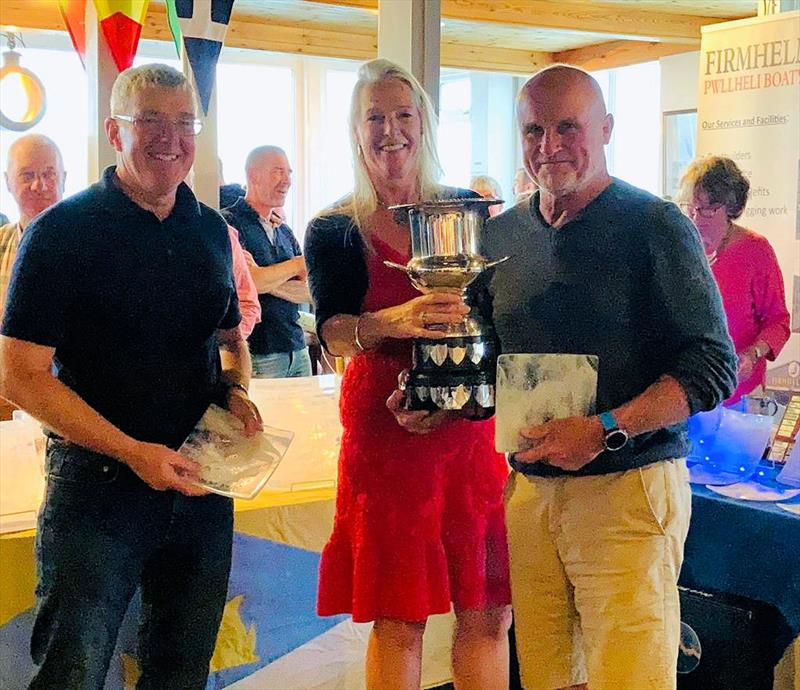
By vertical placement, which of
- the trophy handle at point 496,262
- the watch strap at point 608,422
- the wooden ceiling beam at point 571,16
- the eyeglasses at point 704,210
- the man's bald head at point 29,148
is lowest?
the watch strap at point 608,422

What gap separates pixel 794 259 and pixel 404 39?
2349 mm

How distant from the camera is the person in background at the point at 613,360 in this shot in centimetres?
137

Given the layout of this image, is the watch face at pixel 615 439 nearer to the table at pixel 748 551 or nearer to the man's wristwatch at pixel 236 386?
the man's wristwatch at pixel 236 386

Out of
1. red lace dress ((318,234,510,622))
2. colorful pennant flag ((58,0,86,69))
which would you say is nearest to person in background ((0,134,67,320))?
colorful pennant flag ((58,0,86,69))

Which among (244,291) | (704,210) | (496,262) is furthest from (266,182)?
(496,262)

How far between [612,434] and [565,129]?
1.53 feet

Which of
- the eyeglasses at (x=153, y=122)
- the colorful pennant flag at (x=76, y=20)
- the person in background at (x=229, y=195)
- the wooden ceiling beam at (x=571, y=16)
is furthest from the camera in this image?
the wooden ceiling beam at (x=571, y=16)

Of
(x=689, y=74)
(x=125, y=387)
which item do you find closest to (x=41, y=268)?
(x=125, y=387)

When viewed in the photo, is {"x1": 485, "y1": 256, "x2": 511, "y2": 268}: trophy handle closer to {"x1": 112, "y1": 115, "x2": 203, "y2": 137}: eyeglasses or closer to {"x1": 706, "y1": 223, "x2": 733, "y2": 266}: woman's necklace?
{"x1": 112, "y1": 115, "x2": 203, "y2": 137}: eyeglasses

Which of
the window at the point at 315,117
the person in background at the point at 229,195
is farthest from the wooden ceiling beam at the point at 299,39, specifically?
the person in background at the point at 229,195

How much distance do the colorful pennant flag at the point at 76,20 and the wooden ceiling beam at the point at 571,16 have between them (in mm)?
2923

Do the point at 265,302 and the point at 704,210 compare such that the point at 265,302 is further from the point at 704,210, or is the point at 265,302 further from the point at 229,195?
the point at 704,210

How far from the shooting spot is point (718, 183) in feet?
9.14

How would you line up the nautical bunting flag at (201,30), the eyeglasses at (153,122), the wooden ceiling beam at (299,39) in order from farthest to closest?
1. the wooden ceiling beam at (299,39)
2. the nautical bunting flag at (201,30)
3. the eyeglasses at (153,122)
